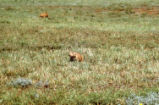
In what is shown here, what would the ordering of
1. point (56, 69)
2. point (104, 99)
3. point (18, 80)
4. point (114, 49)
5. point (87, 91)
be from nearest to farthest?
point (104, 99)
point (87, 91)
point (18, 80)
point (56, 69)
point (114, 49)

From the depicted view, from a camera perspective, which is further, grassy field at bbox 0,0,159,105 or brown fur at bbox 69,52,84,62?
brown fur at bbox 69,52,84,62

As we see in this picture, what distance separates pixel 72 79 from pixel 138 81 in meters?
1.64

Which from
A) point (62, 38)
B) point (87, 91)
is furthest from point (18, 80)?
point (62, 38)

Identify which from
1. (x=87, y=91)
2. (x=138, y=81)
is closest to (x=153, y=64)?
(x=138, y=81)

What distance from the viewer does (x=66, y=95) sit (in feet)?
20.5

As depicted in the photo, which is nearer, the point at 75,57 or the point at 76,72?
the point at 76,72

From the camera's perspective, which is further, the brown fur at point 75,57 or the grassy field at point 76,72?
the brown fur at point 75,57

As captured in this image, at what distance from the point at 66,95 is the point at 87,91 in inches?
22.6

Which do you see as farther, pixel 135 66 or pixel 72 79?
pixel 135 66

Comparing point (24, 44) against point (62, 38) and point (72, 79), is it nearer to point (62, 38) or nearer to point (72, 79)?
point (62, 38)

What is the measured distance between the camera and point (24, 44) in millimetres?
13844

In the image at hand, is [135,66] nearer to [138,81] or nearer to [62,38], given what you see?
[138,81]

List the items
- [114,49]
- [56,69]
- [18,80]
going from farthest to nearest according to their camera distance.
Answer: [114,49], [56,69], [18,80]

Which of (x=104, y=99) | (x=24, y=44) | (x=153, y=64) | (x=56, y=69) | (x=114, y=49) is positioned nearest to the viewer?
(x=104, y=99)
